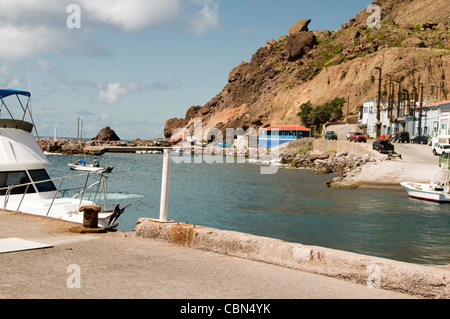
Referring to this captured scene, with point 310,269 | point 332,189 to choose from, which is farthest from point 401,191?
point 310,269

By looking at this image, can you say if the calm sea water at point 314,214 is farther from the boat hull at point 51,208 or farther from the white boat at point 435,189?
the boat hull at point 51,208

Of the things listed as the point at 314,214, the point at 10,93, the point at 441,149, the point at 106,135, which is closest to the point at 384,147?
the point at 441,149

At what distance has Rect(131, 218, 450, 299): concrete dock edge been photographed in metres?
6.11

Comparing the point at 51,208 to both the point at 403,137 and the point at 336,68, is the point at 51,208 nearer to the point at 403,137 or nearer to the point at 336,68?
the point at 403,137

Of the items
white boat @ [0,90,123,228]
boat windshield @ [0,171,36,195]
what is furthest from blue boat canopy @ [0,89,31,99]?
boat windshield @ [0,171,36,195]

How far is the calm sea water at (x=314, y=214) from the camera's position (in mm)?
23578

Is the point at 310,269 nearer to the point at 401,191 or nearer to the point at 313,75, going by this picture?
the point at 401,191

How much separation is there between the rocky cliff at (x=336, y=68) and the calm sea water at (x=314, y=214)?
57917mm

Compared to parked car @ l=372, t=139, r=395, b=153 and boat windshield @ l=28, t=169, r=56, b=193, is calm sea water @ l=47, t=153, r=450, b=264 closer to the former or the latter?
boat windshield @ l=28, t=169, r=56, b=193

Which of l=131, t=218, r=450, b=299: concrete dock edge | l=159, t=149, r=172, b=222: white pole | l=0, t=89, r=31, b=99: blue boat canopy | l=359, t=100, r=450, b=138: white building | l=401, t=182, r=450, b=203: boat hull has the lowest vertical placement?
l=401, t=182, r=450, b=203: boat hull

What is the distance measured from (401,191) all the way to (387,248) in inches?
860

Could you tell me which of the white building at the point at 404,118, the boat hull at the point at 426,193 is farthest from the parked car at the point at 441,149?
the white building at the point at 404,118

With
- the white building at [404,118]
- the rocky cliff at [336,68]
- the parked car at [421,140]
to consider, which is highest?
the rocky cliff at [336,68]

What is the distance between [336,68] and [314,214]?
356 feet
